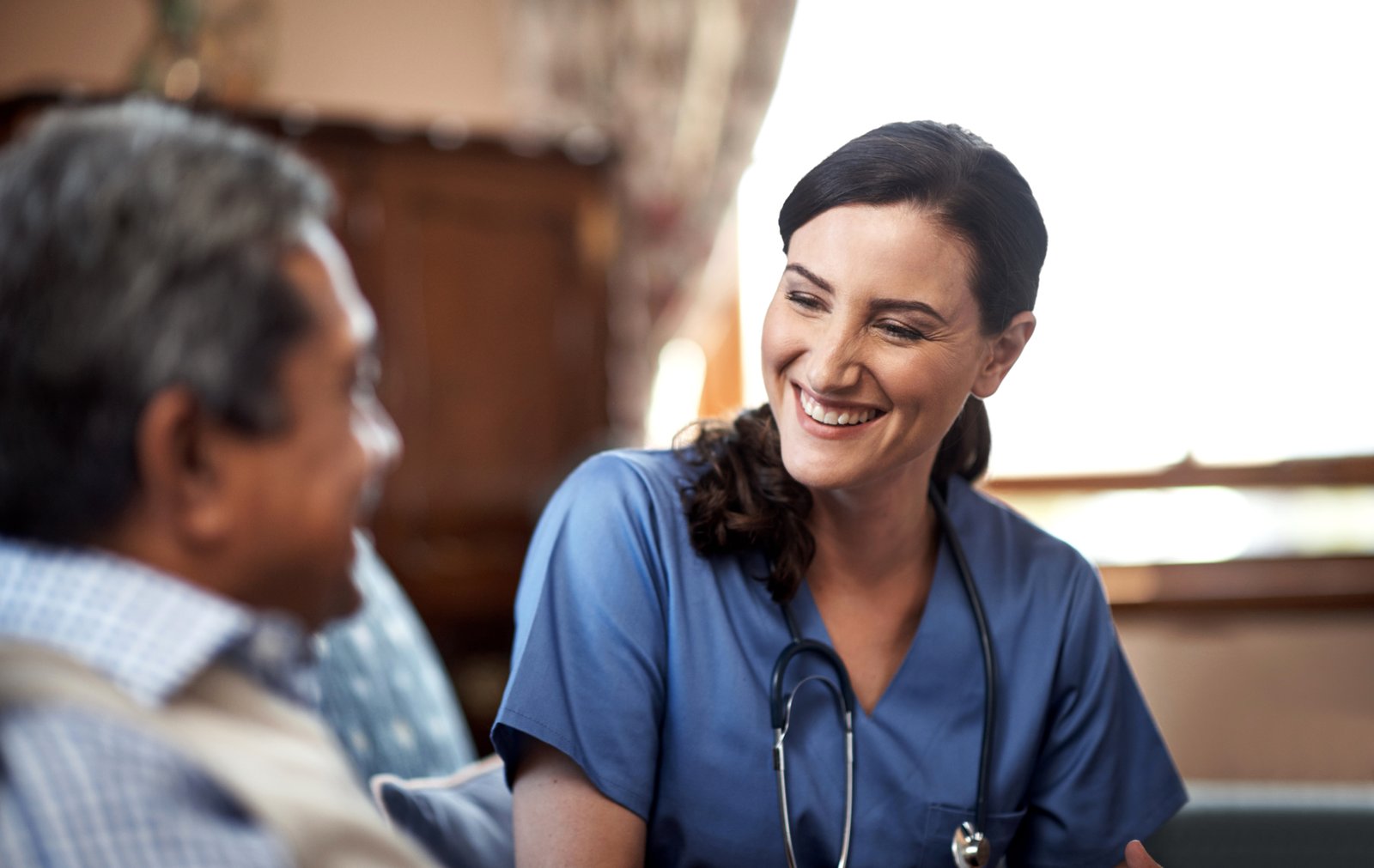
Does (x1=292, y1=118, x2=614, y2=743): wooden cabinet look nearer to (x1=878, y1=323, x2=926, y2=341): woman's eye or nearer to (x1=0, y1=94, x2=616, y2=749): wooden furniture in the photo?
(x1=0, y1=94, x2=616, y2=749): wooden furniture

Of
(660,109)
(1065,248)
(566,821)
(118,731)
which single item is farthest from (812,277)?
(660,109)

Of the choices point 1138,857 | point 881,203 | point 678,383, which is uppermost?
point 881,203

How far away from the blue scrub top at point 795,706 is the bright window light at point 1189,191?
210 centimetres

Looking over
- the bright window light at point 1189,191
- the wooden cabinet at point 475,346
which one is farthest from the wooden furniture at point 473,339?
the bright window light at point 1189,191

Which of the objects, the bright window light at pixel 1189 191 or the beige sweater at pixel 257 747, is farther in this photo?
the bright window light at pixel 1189 191

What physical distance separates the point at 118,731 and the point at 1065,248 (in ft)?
10.2

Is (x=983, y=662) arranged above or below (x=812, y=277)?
below

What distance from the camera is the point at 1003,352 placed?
1273 millimetres

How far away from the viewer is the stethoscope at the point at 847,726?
1210 mm

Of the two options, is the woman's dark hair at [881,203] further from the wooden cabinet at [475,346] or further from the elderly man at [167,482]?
the wooden cabinet at [475,346]

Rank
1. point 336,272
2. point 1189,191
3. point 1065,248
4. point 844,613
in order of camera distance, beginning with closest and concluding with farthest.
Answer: point 336,272, point 844,613, point 1065,248, point 1189,191

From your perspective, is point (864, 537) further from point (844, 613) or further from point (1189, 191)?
point (1189, 191)

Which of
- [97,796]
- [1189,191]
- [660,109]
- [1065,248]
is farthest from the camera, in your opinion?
[660,109]

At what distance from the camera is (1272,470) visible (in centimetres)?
349
